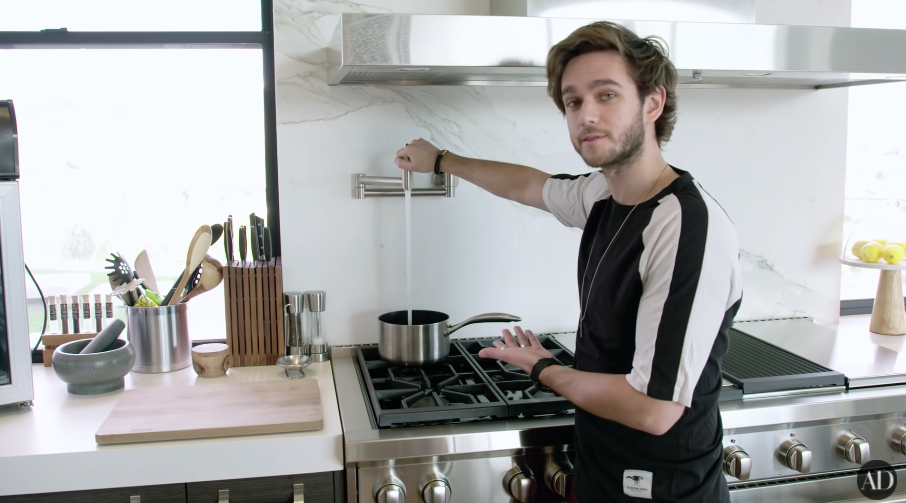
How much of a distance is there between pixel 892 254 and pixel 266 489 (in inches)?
74.6

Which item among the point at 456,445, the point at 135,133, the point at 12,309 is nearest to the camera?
the point at 456,445

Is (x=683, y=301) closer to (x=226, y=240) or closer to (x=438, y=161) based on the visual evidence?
(x=438, y=161)

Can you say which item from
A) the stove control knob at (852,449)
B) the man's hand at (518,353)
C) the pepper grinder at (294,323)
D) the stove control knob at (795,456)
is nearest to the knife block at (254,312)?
the pepper grinder at (294,323)

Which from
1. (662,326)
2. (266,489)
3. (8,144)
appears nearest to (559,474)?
(662,326)

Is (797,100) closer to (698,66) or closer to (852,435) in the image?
(698,66)

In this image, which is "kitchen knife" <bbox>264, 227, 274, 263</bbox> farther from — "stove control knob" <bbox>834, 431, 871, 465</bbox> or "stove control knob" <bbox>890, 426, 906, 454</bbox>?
"stove control knob" <bbox>890, 426, 906, 454</bbox>

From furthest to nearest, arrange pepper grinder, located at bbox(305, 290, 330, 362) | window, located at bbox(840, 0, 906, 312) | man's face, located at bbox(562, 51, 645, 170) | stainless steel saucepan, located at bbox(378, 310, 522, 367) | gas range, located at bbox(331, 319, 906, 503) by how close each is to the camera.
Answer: window, located at bbox(840, 0, 906, 312), pepper grinder, located at bbox(305, 290, 330, 362), stainless steel saucepan, located at bbox(378, 310, 522, 367), gas range, located at bbox(331, 319, 906, 503), man's face, located at bbox(562, 51, 645, 170)

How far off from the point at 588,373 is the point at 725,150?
3.78 feet

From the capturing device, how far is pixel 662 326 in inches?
44.2

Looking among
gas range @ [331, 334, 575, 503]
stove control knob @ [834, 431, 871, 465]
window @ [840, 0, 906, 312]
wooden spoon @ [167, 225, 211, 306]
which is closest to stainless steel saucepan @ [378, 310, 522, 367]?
gas range @ [331, 334, 575, 503]

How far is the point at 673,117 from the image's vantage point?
1375 millimetres

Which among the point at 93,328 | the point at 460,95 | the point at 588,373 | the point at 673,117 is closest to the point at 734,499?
the point at 588,373

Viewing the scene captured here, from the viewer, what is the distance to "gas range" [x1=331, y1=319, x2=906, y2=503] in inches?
53.9

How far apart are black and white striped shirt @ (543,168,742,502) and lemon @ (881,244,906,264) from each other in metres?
Answer: 1.19
